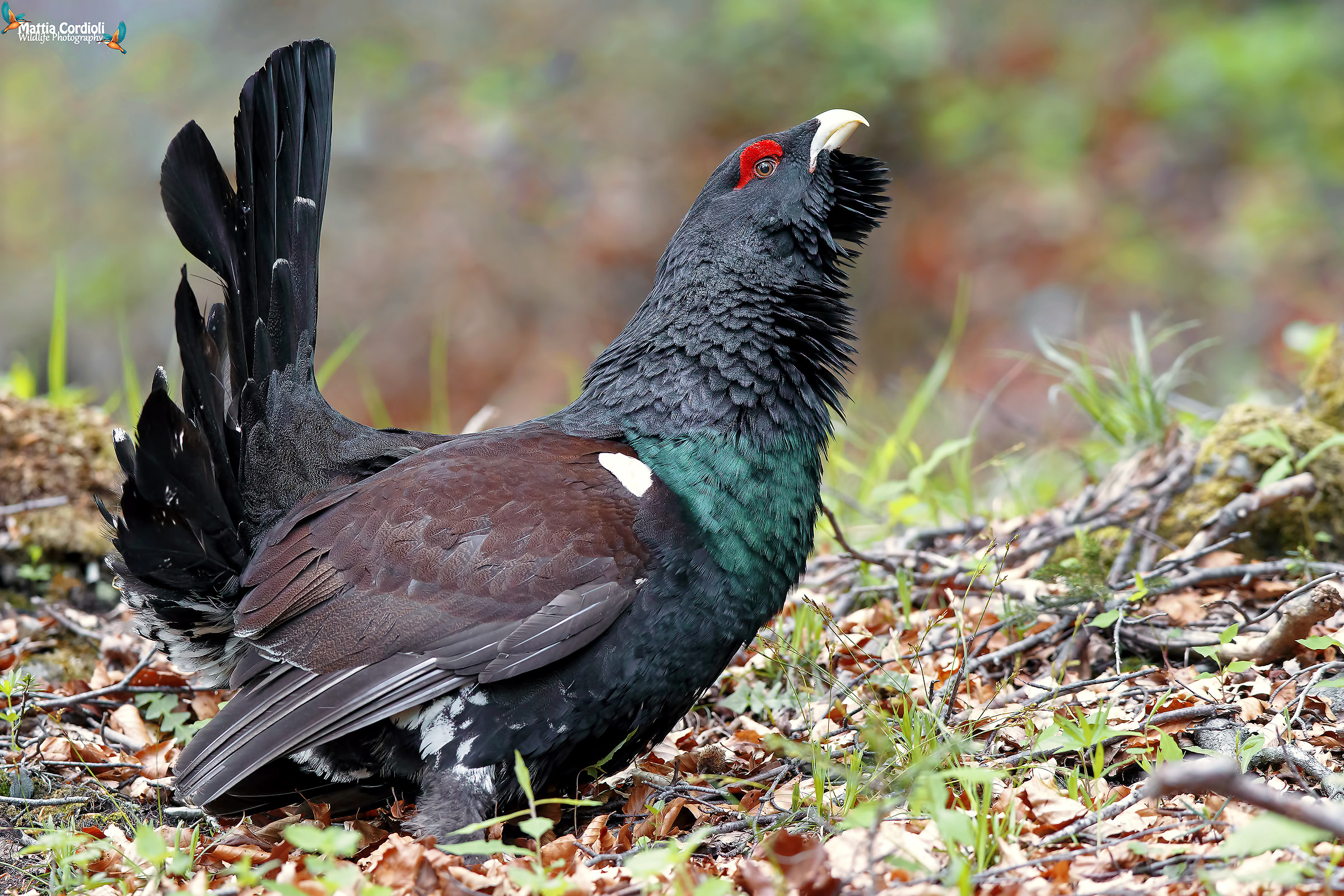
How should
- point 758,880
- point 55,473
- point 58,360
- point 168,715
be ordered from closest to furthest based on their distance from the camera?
point 758,880 < point 168,715 < point 55,473 < point 58,360

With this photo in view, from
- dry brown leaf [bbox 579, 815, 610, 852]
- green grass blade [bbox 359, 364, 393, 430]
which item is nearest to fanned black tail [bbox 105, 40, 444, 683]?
dry brown leaf [bbox 579, 815, 610, 852]

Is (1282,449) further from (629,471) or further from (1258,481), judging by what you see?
(629,471)

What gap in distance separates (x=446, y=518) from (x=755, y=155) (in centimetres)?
171

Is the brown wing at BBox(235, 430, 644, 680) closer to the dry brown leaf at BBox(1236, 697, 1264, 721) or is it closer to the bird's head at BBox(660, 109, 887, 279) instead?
the bird's head at BBox(660, 109, 887, 279)

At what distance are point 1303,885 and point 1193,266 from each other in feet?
31.8

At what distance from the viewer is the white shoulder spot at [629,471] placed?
11.0ft

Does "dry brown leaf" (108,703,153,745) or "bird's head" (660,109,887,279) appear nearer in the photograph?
"bird's head" (660,109,887,279)

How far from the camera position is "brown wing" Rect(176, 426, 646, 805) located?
121 inches

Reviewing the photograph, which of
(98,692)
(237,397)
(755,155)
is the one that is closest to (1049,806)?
(755,155)

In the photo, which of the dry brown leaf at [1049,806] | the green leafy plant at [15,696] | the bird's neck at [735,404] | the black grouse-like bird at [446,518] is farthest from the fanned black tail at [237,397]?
the dry brown leaf at [1049,806]

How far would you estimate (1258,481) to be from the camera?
4.34 meters

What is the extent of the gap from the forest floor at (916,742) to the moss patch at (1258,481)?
0.06ft

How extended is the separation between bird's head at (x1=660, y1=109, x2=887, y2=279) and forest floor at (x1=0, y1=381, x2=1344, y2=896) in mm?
1113

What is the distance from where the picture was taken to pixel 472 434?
12.3 ft
